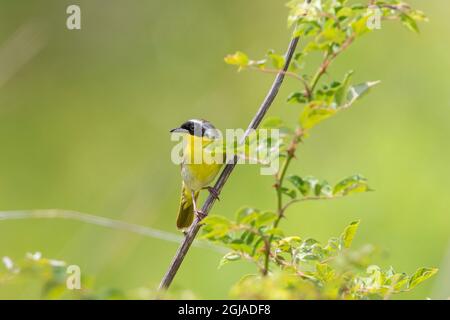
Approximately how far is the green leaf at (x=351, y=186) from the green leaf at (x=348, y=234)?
0.38 ft

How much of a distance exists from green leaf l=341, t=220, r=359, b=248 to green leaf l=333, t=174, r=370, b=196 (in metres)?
0.12

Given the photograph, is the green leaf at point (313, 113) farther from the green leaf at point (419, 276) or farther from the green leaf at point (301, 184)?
the green leaf at point (419, 276)

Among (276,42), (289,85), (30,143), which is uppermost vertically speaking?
(276,42)

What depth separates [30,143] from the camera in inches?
182

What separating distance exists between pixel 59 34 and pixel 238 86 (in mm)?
1722

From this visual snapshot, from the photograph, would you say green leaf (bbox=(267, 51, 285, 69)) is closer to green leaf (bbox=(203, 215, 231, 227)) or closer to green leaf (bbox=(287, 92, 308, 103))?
green leaf (bbox=(287, 92, 308, 103))

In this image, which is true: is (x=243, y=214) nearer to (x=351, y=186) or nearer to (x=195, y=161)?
(x=351, y=186)

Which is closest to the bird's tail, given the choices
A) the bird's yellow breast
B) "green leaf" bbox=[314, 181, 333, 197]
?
the bird's yellow breast

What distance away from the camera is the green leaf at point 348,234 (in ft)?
3.06

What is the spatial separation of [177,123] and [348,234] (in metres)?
3.40

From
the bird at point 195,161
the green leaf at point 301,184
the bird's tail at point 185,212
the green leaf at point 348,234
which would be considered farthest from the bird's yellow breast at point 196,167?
the green leaf at point 301,184

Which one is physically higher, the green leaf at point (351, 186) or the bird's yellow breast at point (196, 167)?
the green leaf at point (351, 186)
